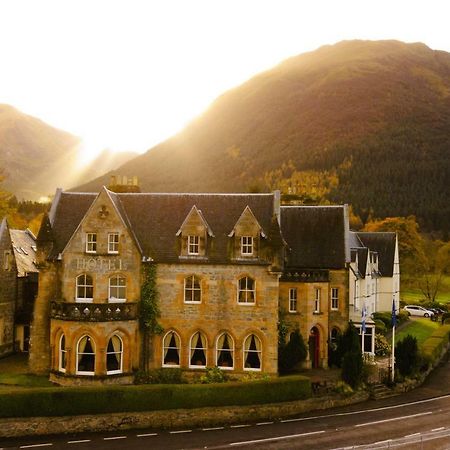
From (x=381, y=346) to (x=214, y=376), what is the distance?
1791 cm

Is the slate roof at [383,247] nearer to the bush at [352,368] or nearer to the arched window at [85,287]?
the bush at [352,368]

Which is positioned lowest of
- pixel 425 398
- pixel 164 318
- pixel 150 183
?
pixel 425 398

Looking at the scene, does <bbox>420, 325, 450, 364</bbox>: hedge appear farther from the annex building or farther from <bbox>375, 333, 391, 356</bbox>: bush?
the annex building

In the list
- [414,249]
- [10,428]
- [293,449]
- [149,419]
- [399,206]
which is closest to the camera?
[293,449]

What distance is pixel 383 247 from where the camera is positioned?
220 ft

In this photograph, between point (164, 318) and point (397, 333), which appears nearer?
point (164, 318)

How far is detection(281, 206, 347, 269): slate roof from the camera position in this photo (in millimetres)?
43594

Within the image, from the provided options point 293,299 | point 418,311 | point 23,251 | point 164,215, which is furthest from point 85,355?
point 418,311

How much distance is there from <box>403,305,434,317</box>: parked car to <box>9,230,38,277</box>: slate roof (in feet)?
152

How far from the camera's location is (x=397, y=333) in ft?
185

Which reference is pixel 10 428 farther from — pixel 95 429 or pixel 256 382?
pixel 256 382

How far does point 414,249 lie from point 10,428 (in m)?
65.7

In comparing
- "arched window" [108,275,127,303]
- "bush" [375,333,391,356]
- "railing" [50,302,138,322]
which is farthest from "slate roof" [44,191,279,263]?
"bush" [375,333,391,356]

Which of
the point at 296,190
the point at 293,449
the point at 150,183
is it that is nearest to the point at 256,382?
the point at 293,449
